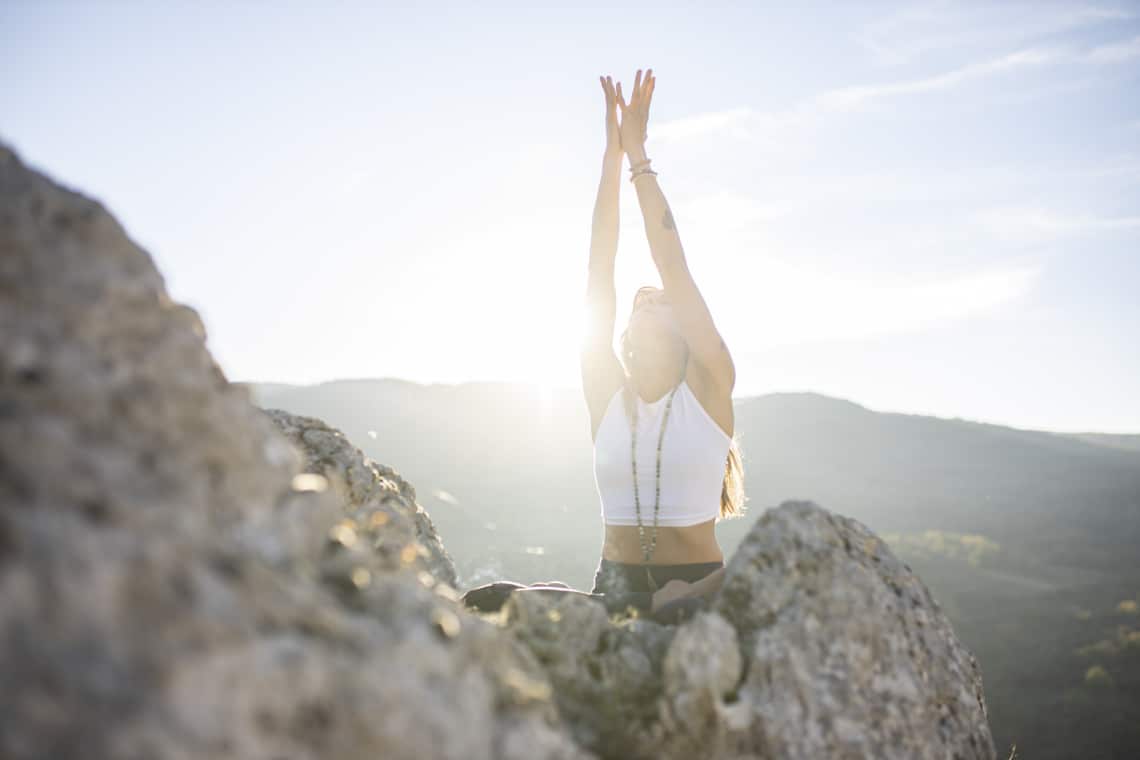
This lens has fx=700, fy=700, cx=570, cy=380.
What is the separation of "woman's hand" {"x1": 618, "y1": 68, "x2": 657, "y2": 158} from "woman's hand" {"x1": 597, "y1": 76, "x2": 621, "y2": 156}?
0.46ft

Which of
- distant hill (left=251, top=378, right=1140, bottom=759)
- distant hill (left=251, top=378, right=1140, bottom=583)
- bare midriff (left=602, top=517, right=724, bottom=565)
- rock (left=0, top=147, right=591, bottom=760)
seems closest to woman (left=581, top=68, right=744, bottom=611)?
bare midriff (left=602, top=517, right=724, bottom=565)

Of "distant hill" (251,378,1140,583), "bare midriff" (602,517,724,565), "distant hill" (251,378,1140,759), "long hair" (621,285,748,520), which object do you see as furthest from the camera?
"distant hill" (251,378,1140,583)

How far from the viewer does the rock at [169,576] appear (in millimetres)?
1292

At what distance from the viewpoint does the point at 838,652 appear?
115 inches

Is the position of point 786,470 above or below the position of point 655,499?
below

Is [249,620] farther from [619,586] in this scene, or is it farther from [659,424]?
[659,424]

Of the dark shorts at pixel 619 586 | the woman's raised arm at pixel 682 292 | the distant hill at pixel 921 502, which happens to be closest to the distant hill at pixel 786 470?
the distant hill at pixel 921 502

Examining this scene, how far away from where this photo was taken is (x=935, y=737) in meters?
3.09

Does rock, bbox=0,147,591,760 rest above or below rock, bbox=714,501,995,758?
above

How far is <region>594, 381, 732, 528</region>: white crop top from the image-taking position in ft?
14.3

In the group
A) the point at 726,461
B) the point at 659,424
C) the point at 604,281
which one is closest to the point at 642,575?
the point at 659,424

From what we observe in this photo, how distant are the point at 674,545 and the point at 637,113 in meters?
3.04

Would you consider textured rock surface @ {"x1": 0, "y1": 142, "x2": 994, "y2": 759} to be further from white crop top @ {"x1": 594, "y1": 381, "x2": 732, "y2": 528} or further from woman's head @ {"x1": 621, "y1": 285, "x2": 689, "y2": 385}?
woman's head @ {"x1": 621, "y1": 285, "x2": 689, "y2": 385}

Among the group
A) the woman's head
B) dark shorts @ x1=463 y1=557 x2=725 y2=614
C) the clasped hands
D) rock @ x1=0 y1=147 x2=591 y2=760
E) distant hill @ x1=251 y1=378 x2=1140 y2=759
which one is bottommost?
distant hill @ x1=251 y1=378 x2=1140 y2=759
